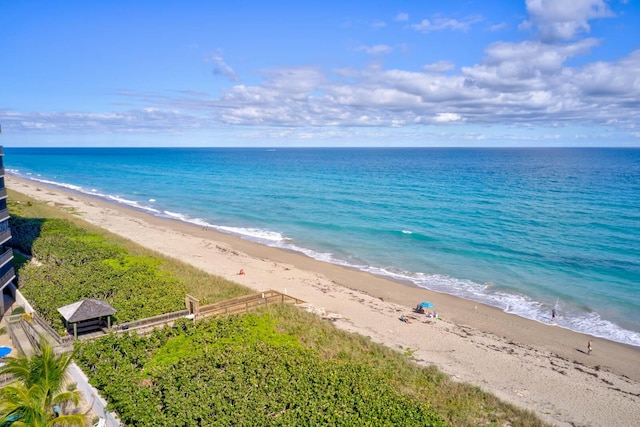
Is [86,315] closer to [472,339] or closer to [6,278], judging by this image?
[6,278]

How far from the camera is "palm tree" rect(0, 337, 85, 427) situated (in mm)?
12555

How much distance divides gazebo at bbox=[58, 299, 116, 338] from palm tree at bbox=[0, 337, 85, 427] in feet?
15.5

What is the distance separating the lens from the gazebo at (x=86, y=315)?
19475 mm

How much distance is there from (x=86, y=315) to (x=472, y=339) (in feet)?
65.5

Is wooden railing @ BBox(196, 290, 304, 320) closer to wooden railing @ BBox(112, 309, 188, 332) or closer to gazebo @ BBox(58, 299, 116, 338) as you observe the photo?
wooden railing @ BBox(112, 309, 188, 332)

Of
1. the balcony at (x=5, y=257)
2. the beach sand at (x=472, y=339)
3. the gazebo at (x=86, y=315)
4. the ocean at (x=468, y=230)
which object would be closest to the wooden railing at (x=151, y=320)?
the gazebo at (x=86, y=315)

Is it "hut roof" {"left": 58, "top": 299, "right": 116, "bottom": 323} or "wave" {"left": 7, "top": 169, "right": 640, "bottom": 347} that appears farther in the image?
"wave" {"left": 7, "top": 169, "right": 640, "bottom": 347}

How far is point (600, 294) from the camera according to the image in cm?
3194

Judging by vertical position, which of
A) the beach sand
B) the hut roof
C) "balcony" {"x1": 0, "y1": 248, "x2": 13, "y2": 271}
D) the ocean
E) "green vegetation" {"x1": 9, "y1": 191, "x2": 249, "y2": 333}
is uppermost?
"balcony" {"x1": 0, "y1": 248, "x2": 13, "y2": 271}

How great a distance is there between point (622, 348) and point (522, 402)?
34.8 feet

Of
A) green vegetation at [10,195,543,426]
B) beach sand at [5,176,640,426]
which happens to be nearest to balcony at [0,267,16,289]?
green vegetation at [10,195,543,426]

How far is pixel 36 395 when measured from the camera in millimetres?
13328

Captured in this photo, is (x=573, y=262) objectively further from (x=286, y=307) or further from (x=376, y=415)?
(x=376, y=415)

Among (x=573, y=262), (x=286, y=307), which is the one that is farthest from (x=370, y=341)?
(x=573, y=262)
